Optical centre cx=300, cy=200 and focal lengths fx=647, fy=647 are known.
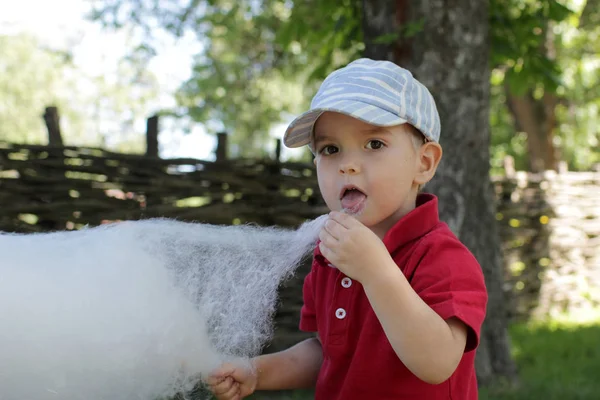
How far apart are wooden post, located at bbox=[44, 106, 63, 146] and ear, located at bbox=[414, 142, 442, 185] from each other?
3.17 meters

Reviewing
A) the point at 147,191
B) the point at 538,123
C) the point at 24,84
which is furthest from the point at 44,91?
the point at 147,191

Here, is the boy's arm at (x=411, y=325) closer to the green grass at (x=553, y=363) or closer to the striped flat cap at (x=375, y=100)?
the striped flat cap at (x=375, y=100)

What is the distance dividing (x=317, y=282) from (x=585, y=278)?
7.90 meters

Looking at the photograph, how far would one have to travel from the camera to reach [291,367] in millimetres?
1798

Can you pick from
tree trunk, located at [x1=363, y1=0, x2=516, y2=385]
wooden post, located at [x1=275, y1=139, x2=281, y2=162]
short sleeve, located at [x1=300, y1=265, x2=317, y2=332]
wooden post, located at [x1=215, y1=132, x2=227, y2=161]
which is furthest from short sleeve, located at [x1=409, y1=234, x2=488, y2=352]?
wooden post, located at [x1=215, y1=132, x2=227, y2=161]

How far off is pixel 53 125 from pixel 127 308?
3.23m

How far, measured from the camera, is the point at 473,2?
3.74 metres

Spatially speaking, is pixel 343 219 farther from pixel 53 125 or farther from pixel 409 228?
pixel 53 125

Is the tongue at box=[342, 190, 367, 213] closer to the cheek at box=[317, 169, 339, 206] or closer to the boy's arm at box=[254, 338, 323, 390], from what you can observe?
the cheek at box=[317, 169, 339, 206]

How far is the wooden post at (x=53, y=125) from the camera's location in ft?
13.6

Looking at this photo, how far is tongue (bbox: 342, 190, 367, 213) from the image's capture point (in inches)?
58.8

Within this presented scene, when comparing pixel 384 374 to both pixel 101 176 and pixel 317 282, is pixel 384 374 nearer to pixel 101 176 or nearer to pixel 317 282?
pixel 317 282

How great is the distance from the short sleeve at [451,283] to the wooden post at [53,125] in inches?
129

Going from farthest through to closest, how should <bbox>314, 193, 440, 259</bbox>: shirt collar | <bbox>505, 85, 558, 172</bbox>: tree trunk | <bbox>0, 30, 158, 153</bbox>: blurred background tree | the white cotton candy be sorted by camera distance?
1. <bbox>0, 30, 158, 153</bbox>: blurred background tree
2. <bbox>505, 85, 558, 172</bbox>: tree trunk
3. <bbox>314, 193, 440, 259</bbox>: shirt collar
4. the white cotton candy
